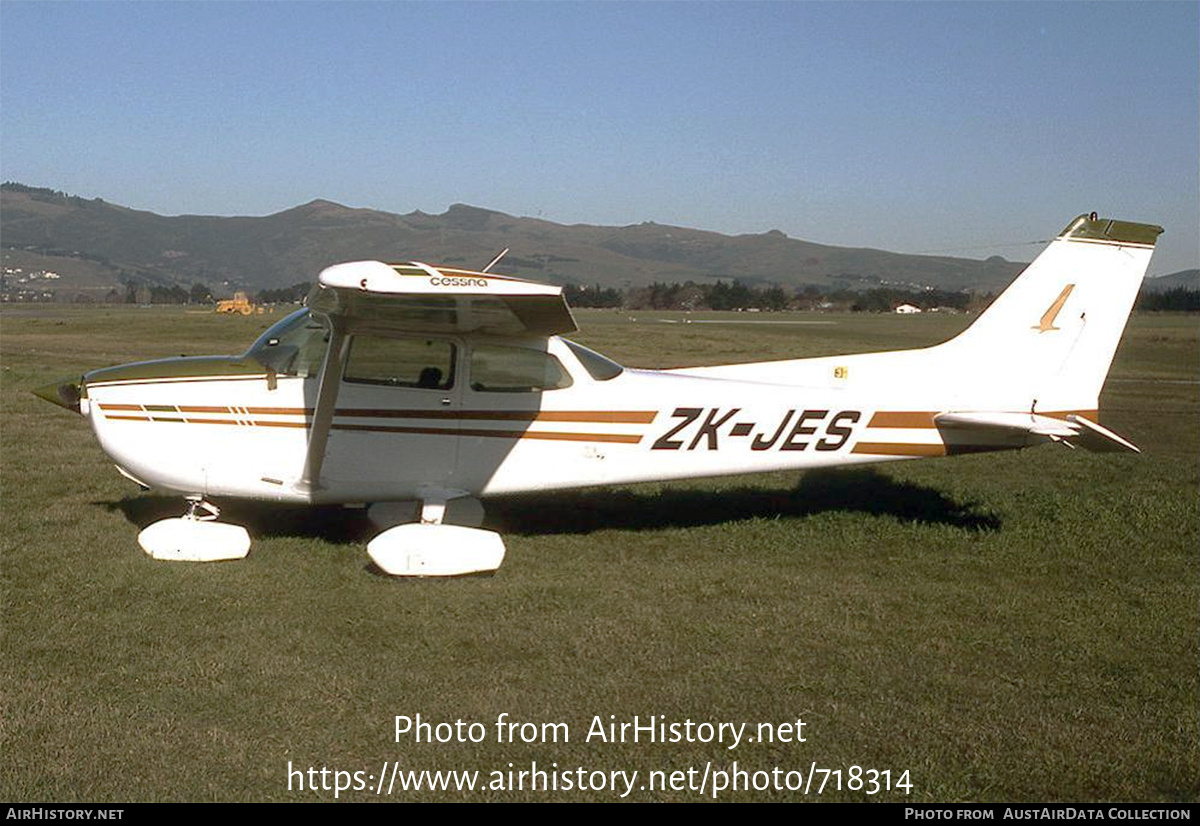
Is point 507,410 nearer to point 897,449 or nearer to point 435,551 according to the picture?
point 435,551

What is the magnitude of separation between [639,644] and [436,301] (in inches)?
89.0

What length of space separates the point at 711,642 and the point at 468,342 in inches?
106

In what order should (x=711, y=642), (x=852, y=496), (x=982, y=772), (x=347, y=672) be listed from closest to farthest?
1. (x=982, y=772)
2. (x=347, y=672)
3. (x=711, y=642)
4. (x=852, y=496)

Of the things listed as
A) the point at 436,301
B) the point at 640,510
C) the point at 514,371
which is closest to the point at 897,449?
the point at 640,510

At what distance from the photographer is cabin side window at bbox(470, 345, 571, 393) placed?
21.9ft

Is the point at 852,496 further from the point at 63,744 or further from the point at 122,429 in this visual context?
the point at 63,744

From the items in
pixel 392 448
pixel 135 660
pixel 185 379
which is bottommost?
pixel 135 660

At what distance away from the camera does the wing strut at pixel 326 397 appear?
21.2 feet

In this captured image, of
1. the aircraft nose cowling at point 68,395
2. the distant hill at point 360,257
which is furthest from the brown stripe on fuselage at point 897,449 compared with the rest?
the distant hill at point 360,257

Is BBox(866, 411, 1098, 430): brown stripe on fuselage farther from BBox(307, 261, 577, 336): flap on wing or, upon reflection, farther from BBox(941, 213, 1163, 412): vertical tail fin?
BBox(307, 261, 577, 336): flap on wing

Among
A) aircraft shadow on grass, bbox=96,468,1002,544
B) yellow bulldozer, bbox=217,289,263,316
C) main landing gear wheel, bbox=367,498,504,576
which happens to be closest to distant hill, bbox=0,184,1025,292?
yellow bulldozer, bbox=217,289,263,316

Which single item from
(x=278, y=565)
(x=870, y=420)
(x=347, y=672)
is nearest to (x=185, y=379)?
(x=278, y=565)

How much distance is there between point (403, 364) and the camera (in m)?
6.61

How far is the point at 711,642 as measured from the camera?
519 centimetres
